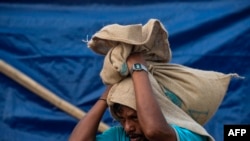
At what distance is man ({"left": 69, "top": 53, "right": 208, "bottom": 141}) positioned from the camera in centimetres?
221

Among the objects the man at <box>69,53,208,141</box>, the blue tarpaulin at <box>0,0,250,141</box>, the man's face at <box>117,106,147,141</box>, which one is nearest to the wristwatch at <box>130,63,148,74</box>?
the man at <box>69,53,208,141</box>

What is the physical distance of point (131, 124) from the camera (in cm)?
231

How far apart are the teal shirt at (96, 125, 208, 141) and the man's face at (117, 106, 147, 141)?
→ 95 millimetres

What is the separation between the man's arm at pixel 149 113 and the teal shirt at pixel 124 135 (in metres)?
0.05

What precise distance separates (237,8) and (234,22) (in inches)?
3.0

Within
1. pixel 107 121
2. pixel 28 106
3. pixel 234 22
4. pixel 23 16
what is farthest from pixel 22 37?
pixel 234 22

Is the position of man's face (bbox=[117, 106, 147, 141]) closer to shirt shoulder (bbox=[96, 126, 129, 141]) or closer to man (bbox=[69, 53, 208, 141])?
man (bbox=[69, 53, 208, 141])

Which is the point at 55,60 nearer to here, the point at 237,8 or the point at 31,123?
the point at 31,123

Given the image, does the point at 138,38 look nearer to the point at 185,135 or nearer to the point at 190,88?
the point at 190,88

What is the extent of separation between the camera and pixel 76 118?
3439 mm

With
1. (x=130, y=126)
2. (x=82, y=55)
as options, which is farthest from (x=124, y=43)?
(x=82, y=55)

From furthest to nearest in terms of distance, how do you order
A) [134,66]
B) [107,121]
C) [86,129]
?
1. [107,121]
2. [86,129]
3. [134,66]

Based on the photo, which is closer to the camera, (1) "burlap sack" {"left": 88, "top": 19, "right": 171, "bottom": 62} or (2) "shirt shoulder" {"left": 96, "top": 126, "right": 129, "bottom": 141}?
(1) "burlap sack" {"left": 88, "top": 19, "right": 171, "bottom": 62}

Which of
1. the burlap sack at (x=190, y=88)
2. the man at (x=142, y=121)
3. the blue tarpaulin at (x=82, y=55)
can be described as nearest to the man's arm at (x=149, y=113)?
the man at (x=142, y=121)
